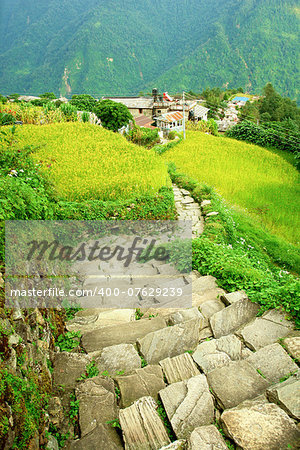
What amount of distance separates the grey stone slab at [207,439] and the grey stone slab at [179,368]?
607mm

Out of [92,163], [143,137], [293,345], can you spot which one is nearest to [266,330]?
[293,345]

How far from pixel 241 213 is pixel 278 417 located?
7.30 m

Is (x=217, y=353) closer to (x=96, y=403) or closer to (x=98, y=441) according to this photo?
(x=96, y=403)

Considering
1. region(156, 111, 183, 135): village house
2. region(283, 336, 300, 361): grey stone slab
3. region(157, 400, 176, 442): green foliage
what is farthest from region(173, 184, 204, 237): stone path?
region(156, 111, 183, 135): village house

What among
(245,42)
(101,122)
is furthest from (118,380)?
(245,42)

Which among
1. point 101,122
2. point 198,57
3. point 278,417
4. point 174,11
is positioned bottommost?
point 278,417

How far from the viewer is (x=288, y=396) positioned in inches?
93.1

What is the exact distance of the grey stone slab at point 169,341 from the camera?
3.14 metres

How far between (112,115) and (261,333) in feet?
64.6

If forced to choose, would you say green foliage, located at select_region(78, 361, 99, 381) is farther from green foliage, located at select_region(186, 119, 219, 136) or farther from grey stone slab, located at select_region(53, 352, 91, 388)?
green foliage, located at select_region(186, 119, 219, 136)

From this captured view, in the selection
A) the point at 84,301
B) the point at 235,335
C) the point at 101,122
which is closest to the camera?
the point at 235,335

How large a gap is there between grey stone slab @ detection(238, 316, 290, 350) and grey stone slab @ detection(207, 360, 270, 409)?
1.75 ft

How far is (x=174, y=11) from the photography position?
623ft

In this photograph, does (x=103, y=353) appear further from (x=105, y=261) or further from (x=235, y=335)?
(x=105, y=261)
